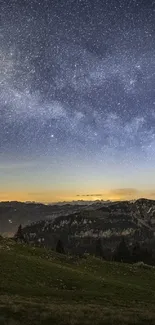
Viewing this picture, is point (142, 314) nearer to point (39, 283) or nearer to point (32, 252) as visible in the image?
point (39, 283)

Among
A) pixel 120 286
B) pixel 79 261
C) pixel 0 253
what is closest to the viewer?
pixel 120 286

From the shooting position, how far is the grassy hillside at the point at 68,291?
28219 mm

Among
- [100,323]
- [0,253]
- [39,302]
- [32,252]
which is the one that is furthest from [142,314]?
[32,252]

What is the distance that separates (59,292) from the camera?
131ft

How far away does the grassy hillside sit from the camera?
2822cm

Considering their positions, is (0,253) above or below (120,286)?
above

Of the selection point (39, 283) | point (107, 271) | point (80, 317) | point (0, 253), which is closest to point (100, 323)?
point (80, 317)

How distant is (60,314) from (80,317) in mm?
1458

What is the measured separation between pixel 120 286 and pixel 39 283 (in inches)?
410

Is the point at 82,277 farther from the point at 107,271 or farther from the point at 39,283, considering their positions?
the point at 107,271

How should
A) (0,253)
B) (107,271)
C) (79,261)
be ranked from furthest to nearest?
1. (79,261)
2. (107,271)
3. (0,253)

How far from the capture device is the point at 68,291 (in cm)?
4109

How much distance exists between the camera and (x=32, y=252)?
6000 centimetres

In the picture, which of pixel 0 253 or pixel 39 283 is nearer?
pixel 39 283
